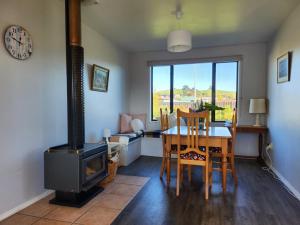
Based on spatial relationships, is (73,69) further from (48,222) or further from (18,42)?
(48,222)

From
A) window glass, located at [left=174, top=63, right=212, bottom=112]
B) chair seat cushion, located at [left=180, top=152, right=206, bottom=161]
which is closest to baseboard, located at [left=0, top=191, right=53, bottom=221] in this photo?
chair seat cushion, located at [left=180, top=152, right=206, bottom=161]

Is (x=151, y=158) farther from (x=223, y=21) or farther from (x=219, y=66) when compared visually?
(x=223, y=21)

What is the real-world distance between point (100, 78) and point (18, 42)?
1.67 meters

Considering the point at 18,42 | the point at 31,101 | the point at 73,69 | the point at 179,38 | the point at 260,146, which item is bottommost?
the point at 260,146

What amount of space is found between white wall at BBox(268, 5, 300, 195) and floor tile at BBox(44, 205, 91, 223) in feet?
8.59

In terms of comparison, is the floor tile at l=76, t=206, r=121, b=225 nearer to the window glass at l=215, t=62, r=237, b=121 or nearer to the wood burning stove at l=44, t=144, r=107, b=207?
the wood burning stove at l=44, t=144, r=107, b=207

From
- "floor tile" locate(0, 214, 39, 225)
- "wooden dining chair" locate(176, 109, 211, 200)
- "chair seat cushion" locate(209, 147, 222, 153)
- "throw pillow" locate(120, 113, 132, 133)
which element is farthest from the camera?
"throw pillow" locate(120, 113, 132, 133)

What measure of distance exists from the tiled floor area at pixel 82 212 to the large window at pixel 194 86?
9.12ft

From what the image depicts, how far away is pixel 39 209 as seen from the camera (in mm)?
2279

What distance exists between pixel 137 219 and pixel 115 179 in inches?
47.2

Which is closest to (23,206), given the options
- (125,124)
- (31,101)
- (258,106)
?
(31,101)

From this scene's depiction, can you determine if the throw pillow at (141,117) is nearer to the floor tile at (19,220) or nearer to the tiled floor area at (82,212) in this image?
the tiled floor area at (82,212)

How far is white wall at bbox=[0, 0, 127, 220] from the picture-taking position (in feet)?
6.86

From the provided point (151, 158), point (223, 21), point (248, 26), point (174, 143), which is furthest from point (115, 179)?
point (248, 26)
